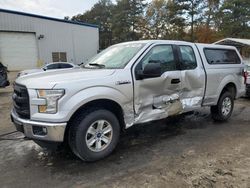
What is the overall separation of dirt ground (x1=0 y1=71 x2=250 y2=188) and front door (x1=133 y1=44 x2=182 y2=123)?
0.63 m

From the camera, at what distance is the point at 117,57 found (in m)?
5.08

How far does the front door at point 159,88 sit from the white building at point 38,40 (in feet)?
78.6

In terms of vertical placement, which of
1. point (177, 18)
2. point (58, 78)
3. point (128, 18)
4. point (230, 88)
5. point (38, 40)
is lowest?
point (230, 88)

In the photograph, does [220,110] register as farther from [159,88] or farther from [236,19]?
[236,19]

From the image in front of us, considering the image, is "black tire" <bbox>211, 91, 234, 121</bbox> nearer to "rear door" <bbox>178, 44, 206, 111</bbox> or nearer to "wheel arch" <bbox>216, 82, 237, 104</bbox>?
"wheel arch" <bbox>216, 82, 237, 104</bbox>

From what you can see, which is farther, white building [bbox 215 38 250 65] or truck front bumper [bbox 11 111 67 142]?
white building [bbox 215 38 250 65]

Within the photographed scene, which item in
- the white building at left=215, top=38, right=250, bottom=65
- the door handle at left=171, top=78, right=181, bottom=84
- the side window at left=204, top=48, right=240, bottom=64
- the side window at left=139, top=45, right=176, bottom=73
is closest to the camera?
the side window at left=139, top=45, right=176, bottom=73

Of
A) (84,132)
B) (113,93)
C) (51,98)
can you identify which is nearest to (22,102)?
(51,98)

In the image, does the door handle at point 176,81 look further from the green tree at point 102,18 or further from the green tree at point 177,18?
the green tree at point 102,18

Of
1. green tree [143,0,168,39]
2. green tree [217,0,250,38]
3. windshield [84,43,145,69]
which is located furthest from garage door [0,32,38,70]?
green tree [143,0,168,39]

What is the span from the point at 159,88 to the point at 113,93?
3.45ft

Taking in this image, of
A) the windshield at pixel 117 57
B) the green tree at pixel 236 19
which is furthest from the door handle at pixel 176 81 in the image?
the green tree at pixel 236 19

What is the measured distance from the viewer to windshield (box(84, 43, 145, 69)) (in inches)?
189

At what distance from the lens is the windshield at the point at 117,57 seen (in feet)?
15.8
